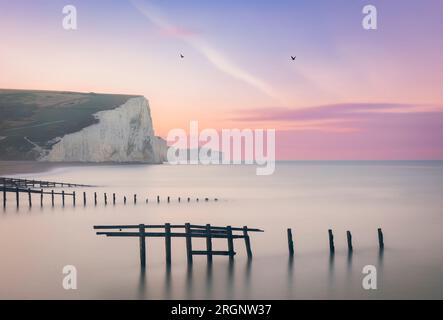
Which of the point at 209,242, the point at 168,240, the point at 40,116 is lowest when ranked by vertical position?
the point at 209,242

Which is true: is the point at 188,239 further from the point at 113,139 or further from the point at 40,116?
the point at 40,116

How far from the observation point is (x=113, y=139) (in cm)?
13962

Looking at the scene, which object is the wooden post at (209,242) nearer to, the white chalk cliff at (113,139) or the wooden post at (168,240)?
the wooden post at (168,240)

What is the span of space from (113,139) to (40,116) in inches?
1189

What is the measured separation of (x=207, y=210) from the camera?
45.3 meters

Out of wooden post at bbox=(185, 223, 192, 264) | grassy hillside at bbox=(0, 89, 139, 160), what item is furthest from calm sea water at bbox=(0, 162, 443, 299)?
grassy hillside at bbox=(0, 89, 139, 160)

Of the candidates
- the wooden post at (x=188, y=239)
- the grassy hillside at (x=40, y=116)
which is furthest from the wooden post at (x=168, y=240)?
the grassy hillside at (x=40, y=116)

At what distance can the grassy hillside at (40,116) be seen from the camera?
133 meters

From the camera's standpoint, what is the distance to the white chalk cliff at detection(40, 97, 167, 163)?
438 ft

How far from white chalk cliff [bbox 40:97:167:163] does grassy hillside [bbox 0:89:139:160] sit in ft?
8.91

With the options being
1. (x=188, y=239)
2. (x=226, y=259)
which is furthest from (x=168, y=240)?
(x=226, y=259)

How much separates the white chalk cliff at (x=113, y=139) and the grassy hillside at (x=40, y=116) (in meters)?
2.72

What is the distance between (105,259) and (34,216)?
645 inches

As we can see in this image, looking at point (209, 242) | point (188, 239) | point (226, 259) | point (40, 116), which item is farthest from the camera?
point (40, 116)
